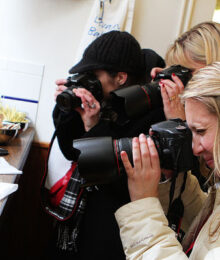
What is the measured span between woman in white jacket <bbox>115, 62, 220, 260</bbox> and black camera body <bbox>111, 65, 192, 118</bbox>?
140 mm

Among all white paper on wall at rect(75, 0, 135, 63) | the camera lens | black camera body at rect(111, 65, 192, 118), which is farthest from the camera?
white paper on wall at rect(75, 0, 135, 63)

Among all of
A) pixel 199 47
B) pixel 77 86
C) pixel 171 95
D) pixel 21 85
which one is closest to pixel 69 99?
pixel 77 86

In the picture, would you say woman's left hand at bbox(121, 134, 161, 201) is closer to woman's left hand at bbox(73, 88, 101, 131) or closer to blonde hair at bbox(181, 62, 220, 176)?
blonde hair at bbox(181, 62, 220, 176)

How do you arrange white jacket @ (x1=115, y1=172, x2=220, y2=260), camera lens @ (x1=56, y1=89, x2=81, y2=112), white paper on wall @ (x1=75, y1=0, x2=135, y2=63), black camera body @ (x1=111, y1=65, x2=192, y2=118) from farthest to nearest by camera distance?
white paper on wall @ (x1=75, y1=0, x2=135, y2=63), camera lens @ (x1=56, y1=89, x2=81, y2=112), black camera body @ (x1=111, y1=65, x2=192, y2=118), white jacket @ (x1=115, y1=172, x2=220, y2=260)

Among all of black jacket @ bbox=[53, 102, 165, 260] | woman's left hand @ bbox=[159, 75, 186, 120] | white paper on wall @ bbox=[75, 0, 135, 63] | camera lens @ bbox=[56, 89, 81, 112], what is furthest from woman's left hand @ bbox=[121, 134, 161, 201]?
white paper on wall @ bbox=[75, 0, 135, 63]

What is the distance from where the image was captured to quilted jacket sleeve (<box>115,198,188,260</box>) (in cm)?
55

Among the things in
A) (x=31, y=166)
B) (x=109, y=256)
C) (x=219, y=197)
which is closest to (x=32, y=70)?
(x=31, y=166)

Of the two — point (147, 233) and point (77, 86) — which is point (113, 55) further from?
point (147, 233)

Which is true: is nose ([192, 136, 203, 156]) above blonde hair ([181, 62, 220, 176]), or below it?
below

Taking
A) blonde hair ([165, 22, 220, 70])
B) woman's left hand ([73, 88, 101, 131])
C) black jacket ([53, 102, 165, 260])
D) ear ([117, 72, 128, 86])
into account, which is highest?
blonde hair ([165, 22, 220, 70])

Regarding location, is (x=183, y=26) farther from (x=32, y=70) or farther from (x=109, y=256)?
Answer: (x=109, y=256)

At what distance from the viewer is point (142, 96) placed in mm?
773

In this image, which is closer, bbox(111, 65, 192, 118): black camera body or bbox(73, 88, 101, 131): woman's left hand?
bbox(111, 65, 192, 118): black camera body

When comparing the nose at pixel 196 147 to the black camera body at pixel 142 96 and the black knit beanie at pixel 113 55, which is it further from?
the black knit beanie at pixel 113 55
